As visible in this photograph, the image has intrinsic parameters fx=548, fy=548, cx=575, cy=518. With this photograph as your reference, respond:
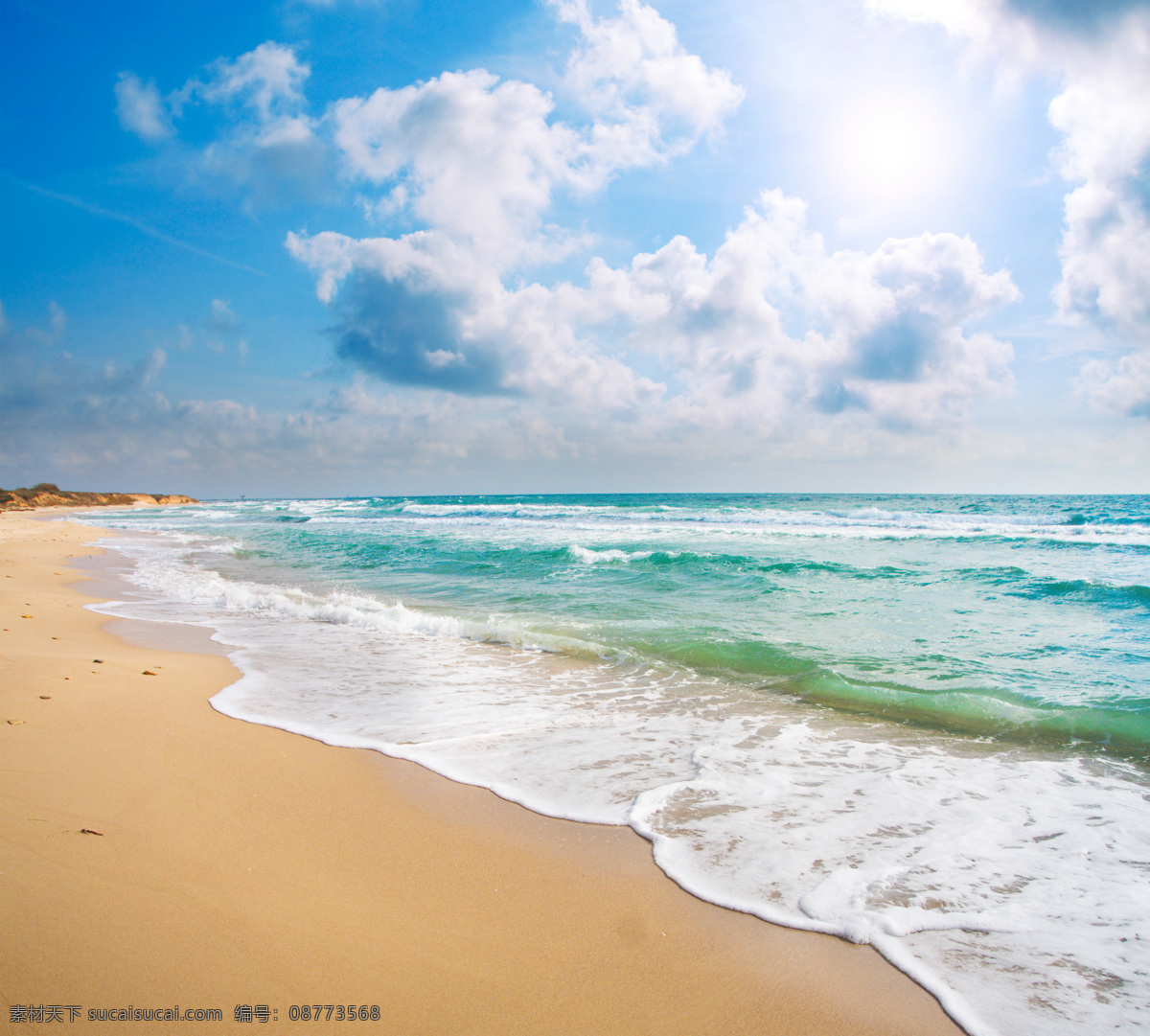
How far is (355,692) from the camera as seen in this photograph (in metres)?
5.63

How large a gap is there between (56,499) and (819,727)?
7871 centimetres

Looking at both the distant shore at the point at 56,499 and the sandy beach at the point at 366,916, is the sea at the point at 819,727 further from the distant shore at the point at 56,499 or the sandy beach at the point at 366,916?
the distant shore at the point at 56,499

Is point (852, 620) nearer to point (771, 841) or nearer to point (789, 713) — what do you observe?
point (789, 713)

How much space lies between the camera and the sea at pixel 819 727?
2.51m

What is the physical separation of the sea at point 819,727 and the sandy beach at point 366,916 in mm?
254

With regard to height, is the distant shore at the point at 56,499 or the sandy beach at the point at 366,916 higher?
the distant shore at the point at 56,499

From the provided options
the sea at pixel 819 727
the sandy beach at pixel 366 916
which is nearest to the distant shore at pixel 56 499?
the sea at pixel 819 727

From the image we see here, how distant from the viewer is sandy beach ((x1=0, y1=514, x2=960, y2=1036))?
1954mm

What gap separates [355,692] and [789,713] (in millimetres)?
4327

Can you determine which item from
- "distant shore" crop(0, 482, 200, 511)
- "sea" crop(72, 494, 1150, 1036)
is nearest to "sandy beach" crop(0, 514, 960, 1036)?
"sea" crop(72, 494, 1150, 1036)

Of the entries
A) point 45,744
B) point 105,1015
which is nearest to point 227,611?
point 45,744

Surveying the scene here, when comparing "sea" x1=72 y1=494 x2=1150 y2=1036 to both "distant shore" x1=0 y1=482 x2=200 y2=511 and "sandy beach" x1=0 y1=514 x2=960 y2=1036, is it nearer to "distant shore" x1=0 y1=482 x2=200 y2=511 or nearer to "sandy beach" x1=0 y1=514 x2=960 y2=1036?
"sandy beach" x1=0 y1=514 x2=960 y2=1036

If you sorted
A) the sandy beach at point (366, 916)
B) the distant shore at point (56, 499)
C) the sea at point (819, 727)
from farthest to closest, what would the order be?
the distant shore at point (56, 499)
the sea at point (819, 727)
the sandy beach at point (366, 916)

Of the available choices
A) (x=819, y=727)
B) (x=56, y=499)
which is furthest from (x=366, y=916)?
(x=56, y=499)
